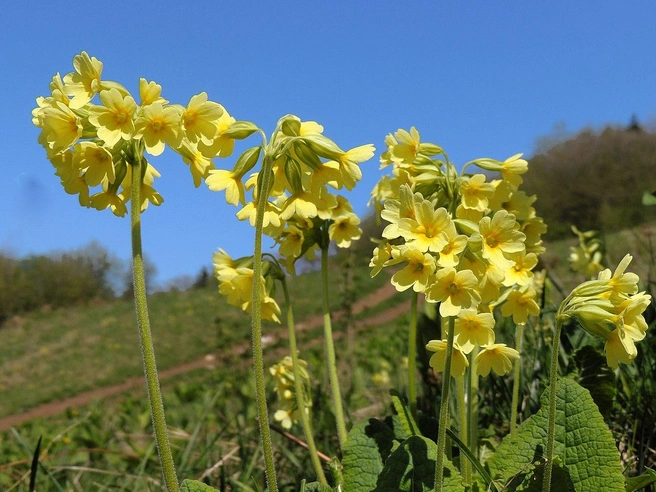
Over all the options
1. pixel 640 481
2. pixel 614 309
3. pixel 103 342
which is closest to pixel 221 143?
pixel 614 309

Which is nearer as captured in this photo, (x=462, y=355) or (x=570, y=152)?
(x=462, y=355)

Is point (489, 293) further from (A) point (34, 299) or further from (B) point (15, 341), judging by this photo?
(A) point (34, 299)

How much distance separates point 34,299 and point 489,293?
40691 millimetres

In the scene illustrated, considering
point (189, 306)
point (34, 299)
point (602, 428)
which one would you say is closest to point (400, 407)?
point (602, 428)

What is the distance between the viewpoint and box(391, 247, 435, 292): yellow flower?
1.34m

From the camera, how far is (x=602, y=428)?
1569 mm

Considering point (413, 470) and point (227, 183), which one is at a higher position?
point (227, 183)

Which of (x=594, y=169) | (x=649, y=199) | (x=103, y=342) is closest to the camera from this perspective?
(x=649, y=199)

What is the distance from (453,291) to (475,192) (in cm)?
53

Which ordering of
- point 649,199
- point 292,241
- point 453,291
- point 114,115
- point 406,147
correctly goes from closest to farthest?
point 453,291
point 114,115
point 406,147
point 292,241
point 649,199

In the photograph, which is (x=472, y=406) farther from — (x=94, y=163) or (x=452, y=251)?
(x=94, y=163)

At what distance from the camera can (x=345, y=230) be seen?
203cm

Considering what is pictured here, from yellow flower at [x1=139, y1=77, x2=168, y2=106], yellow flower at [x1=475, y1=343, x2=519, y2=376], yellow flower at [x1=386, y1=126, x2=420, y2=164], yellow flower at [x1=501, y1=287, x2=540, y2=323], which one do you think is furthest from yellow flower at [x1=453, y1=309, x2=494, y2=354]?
yellow flower at [x1=139, y1=77, x2=168, y2=106]

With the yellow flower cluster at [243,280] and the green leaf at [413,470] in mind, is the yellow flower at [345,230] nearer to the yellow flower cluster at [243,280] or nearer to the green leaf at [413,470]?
the yellow flower cluster at [243,280]
